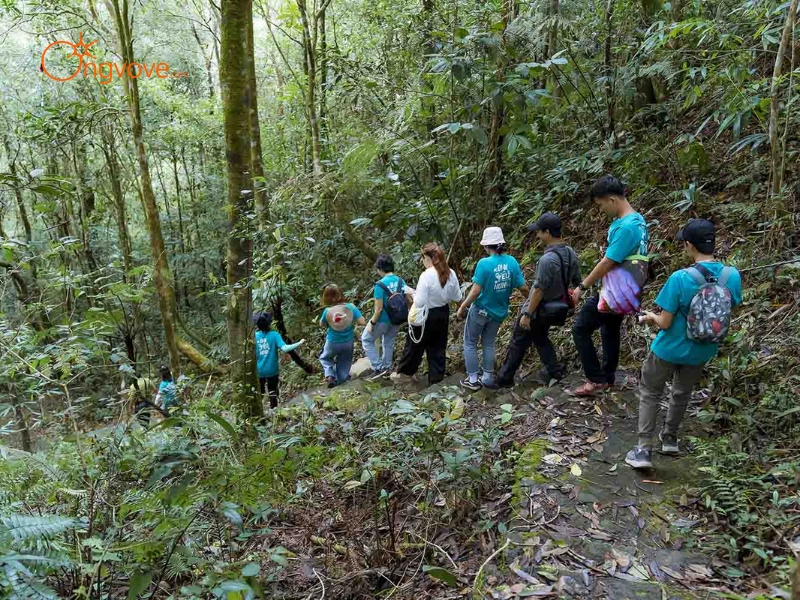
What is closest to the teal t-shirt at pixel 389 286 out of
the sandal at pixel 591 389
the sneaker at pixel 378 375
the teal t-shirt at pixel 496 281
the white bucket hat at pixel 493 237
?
the sneaker at pixel 378 375

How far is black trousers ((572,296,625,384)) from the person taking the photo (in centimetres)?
501

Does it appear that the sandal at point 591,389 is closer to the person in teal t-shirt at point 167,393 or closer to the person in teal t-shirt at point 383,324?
the person in teal t-shirt at point 383,324

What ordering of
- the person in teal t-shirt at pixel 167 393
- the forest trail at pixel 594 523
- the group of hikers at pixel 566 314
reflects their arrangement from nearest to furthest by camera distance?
the forest trail at pixel 594 523
the group of hikers at pixel 566 314
the person in teal t-shirt at pixel 167 393

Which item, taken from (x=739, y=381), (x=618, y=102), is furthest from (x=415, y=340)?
(x=618, y=102)

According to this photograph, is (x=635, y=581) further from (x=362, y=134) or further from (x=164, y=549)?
(x=362, y=134)

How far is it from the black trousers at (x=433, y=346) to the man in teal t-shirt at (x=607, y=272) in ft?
5.78

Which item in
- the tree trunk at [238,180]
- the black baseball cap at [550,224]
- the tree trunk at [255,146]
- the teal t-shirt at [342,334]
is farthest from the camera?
the teal t-shirt at [342,334]

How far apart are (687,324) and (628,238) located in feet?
3.88

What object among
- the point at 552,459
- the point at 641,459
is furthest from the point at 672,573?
A: the point at 552,459

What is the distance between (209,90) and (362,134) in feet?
50.2

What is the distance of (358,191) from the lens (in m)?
9.22

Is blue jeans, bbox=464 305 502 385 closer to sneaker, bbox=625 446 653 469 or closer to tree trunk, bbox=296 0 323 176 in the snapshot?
sneaker, bbox=625 446 653 469

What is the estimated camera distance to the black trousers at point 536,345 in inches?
217

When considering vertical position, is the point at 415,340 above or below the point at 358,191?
below
